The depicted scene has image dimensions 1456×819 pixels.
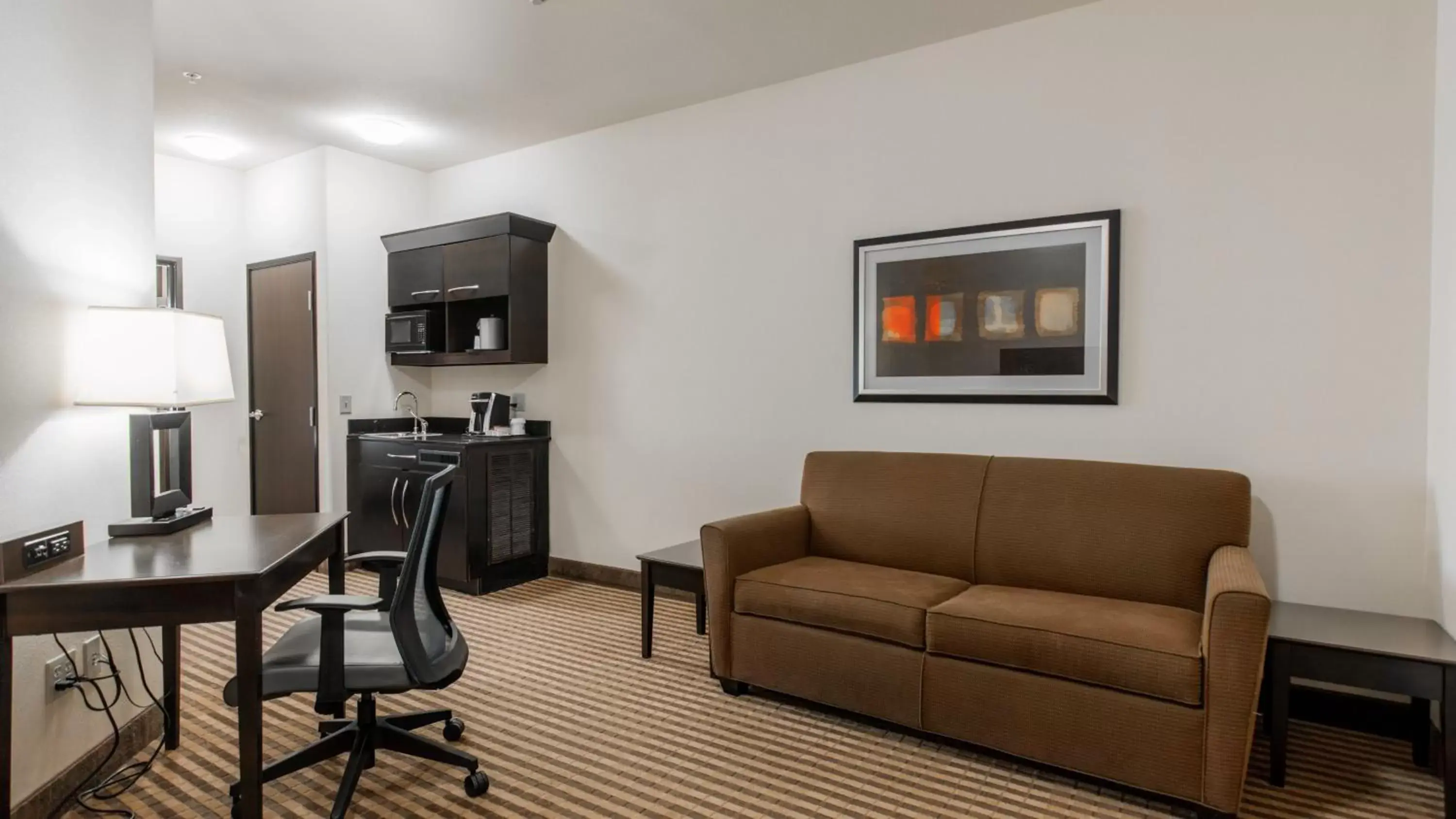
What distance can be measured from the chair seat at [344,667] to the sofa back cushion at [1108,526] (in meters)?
2.10

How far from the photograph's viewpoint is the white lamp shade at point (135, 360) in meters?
2.16

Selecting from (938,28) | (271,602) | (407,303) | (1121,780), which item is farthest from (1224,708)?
(407,303)

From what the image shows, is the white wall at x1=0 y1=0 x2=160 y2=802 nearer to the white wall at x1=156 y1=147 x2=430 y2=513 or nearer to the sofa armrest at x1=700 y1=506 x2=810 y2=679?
the sofa armrest at x1=700 y1=506 x2=810 y2=679

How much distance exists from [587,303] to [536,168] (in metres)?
1.00

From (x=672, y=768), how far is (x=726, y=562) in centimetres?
77

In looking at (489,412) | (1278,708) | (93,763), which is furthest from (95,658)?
(1278,708)

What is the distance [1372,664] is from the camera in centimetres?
217

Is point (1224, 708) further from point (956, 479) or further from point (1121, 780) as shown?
point (956, 479)

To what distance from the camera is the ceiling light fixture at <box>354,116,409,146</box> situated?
14.7ft

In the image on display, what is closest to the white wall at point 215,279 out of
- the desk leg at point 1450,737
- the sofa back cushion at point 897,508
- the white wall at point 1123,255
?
the white wall at point 1123,255

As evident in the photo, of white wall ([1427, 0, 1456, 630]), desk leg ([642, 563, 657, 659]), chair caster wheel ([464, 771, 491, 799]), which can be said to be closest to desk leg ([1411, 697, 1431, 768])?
white wall ([1427, 0, 1456, 630])

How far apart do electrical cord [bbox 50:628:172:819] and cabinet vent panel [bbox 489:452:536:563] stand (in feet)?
6.53

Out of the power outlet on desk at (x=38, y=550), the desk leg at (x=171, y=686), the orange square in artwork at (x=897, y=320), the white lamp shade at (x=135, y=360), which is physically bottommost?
the desk leg at (x=171, y=686)

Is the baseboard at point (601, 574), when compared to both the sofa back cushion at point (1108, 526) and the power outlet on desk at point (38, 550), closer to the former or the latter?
the sofa back cushion at point (1108, 526)
